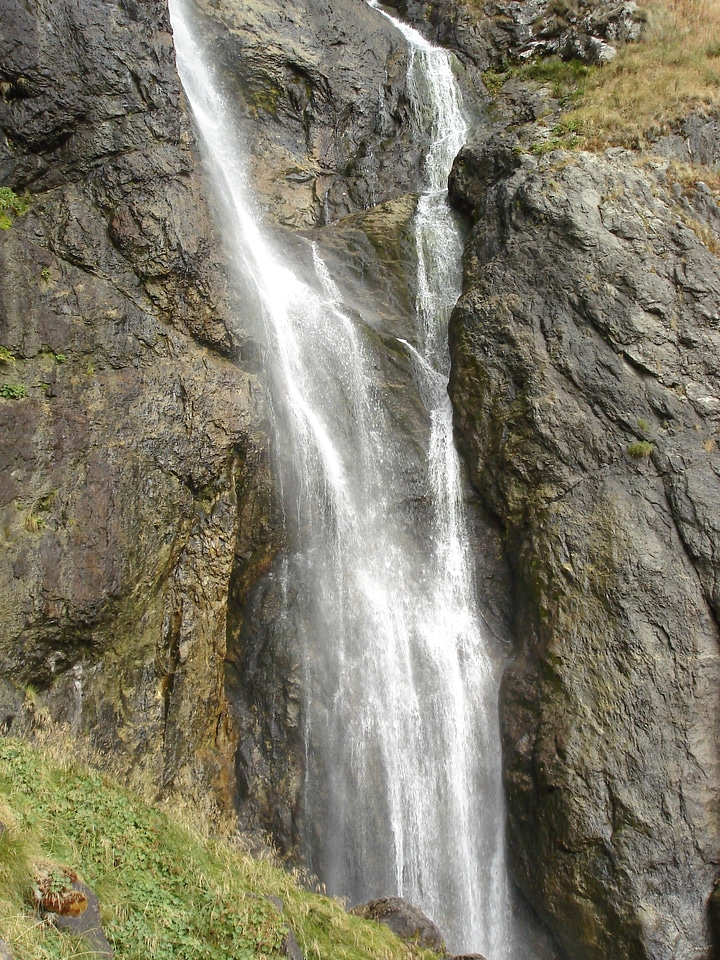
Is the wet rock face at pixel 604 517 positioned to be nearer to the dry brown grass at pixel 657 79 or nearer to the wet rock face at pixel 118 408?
the dry brown grass at pixel 657 79

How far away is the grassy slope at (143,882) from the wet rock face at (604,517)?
3.09 m

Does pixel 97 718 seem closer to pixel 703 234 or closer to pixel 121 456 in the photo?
pixel 121 456

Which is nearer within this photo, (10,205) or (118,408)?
(118,408)

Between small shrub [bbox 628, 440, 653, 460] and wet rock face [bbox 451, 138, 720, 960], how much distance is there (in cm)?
3

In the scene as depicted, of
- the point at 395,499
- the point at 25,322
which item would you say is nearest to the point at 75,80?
the point at 25,322

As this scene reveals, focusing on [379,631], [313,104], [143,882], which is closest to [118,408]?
[379,631]

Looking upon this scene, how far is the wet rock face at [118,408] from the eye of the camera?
8.58 metres

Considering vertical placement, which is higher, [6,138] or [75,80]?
[75,80]

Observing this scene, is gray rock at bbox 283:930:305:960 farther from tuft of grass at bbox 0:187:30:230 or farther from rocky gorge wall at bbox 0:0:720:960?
tuft of grass at bbox 0:187:30:230

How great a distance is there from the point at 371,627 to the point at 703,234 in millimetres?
9889

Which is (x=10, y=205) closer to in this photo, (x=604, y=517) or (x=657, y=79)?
(x=604, y=517)

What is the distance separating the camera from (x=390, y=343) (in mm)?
13781

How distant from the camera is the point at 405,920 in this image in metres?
7.95

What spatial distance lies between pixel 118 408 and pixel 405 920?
7.42 meters
